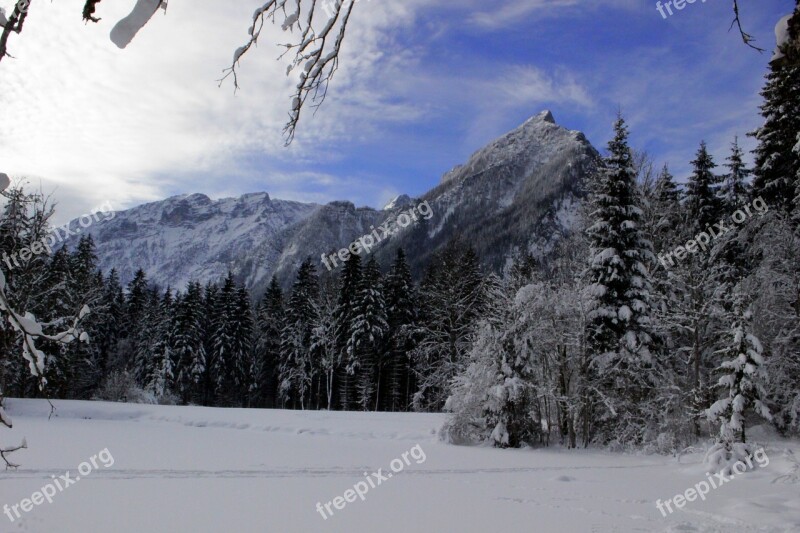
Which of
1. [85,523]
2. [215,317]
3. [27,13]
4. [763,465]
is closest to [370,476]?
[85,523]

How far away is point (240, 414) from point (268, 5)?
2286 cm

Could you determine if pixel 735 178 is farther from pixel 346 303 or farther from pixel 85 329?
pixel 85 329

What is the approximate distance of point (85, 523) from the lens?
251 inches

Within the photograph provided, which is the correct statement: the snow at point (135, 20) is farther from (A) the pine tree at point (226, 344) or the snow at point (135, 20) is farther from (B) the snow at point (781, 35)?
(A) the pine tree at point (226, 344)

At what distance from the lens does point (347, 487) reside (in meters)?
9.59

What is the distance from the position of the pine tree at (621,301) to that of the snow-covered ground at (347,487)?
2.07 meters

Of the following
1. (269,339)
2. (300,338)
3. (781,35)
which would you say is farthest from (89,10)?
(269,339)

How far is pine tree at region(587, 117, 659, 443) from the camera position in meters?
17.7

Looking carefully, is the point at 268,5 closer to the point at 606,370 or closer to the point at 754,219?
the point at 606,370

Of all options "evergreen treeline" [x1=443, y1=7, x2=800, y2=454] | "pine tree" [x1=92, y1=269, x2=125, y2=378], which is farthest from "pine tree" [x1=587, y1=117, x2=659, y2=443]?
"pine tree" [x1=92, y1=269, x2=125, y2=378]

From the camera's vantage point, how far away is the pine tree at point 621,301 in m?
17.7

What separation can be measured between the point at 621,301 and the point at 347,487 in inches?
520

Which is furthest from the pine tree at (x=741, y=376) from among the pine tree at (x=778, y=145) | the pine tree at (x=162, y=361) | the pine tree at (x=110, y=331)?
the pine tree at (x=110, y=331)

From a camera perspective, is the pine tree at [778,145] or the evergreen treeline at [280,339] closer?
the pine tree at [778,145]
